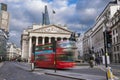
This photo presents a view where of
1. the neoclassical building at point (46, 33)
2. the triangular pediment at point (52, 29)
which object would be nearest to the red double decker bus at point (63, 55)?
the neoclassical building at point (46, 33)

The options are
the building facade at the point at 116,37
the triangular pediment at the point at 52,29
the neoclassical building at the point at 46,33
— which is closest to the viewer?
the building facade at the point at 116,37

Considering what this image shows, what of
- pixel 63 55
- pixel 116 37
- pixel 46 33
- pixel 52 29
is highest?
pixel 52 29

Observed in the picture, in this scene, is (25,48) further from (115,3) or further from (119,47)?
(119,47)

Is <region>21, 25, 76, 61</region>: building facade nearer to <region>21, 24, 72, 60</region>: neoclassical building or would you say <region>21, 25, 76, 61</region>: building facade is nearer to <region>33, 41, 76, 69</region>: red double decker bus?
<region>21, 24, 72, 60</region>: neoclassical building

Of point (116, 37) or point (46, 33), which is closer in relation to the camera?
point (116, 37)

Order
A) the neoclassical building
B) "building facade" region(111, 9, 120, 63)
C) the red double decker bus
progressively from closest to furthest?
1. the red double decker bus
2. "building facade" region(111, 9, 120, 63)
3. the neoclassical building

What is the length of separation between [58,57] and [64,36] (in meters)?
91.0

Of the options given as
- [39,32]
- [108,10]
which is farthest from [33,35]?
[108,10]

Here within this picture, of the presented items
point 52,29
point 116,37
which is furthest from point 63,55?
point 52,29

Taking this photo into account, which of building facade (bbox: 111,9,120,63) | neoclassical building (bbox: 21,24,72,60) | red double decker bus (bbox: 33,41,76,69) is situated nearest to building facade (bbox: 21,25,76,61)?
neoclassical building (bbox: 21,24,72,60)

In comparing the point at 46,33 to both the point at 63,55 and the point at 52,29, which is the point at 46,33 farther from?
the point at 63,55

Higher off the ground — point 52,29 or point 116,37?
point 52,29

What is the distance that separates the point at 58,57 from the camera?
3734 cm

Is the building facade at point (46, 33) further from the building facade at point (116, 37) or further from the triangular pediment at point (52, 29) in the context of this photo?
the building facade at point (116, 37)
